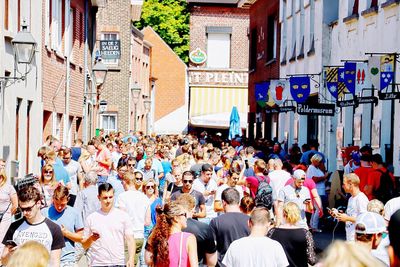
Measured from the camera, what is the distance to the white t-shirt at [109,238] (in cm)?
1133

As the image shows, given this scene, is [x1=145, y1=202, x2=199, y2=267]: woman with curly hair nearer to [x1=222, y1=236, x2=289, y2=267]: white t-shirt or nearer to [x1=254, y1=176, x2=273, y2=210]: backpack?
[x1=222, y1=236, x2=289, y2=267]: white t-shirt

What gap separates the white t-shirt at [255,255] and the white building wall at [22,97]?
10.2 metres

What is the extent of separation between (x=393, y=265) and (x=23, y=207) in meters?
5.27

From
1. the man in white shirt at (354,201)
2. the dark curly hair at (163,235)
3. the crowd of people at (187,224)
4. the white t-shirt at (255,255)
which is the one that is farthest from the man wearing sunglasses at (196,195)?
the white t-shirt at (255,255)

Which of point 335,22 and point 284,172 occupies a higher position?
point 335,22

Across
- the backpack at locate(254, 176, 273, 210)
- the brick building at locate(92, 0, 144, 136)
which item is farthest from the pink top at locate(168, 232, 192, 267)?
the brick building at locate(92, 0, 144, 136)

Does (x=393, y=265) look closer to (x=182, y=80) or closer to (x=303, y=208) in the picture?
(x=303, y=208)

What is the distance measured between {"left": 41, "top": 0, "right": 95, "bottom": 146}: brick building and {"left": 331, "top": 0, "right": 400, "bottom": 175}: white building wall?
24.5 ft

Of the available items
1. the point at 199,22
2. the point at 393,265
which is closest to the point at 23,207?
the point at 393,265

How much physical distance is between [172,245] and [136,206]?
4606 millimetres

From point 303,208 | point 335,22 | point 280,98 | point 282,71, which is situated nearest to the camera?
point 303,208

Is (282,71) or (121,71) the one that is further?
(121,71)

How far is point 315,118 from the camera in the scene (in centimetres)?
3444

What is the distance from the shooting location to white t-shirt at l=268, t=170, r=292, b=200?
18.5 m
